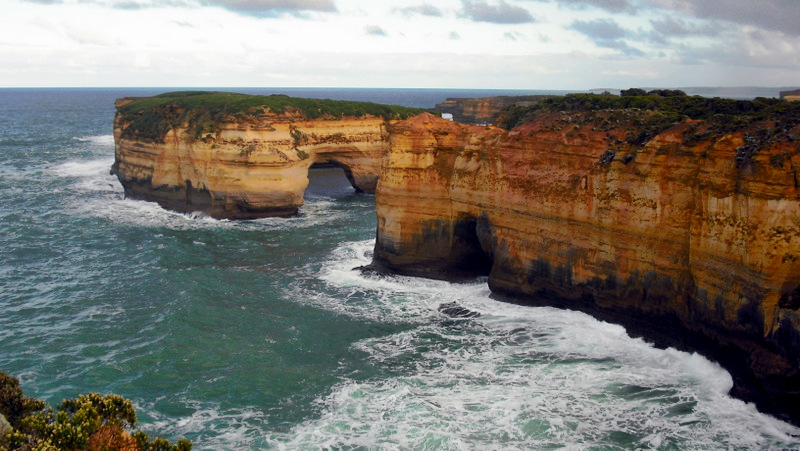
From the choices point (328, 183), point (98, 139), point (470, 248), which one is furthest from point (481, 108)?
point (470, 248)

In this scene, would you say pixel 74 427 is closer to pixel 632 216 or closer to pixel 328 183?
pixel 632 216

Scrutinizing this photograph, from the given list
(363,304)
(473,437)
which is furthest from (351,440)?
(363,304)

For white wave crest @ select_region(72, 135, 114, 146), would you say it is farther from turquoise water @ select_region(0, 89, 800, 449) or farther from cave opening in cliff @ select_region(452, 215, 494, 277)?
cave opening in cliff @ select_region(452, 215, 494, 277)

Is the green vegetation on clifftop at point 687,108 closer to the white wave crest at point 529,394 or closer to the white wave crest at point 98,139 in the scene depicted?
the white wave crest at point 529,394

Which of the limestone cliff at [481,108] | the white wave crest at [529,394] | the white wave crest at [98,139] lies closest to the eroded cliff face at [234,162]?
the white wave crest at [529,394]

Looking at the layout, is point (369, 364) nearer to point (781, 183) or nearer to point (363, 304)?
point (363, 304)

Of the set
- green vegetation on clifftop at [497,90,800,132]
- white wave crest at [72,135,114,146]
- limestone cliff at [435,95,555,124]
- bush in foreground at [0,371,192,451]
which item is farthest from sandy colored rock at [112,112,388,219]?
limestone cliff at [435,95,555,124]
